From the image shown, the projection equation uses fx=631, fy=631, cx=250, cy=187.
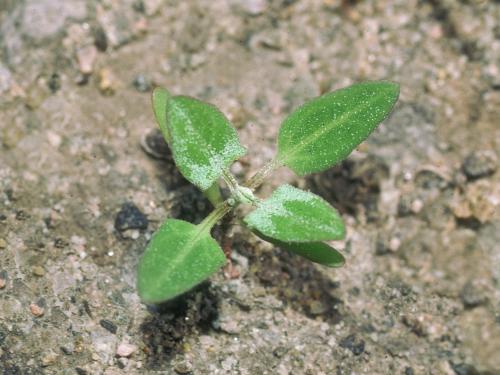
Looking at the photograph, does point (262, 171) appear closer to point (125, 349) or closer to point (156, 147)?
point (156, 147)

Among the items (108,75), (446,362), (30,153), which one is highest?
(108,75)

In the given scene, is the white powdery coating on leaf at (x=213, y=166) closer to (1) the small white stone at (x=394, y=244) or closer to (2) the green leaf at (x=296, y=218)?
(2) the green leaf at (x=296, y=218)

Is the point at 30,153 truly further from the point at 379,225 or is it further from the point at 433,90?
the point at 433,90

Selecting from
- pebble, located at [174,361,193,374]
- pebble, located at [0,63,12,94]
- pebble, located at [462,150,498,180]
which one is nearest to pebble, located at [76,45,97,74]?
pebble, located at [0,63,12,94]

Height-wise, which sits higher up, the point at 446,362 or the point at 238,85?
the point at 238,85

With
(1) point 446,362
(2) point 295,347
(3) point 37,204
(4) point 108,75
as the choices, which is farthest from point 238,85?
(1) point 446,362

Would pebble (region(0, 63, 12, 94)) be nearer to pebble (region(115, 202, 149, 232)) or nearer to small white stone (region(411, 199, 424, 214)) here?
pebble (region(115, 202, 149, 232))

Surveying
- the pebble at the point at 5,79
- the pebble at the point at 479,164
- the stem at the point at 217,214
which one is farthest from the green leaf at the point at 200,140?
the pebble at the point at 479,164
